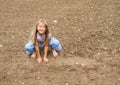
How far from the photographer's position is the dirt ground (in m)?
4.27

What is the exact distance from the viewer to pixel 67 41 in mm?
5125

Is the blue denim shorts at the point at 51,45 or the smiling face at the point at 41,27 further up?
the smiling face at the point at 41,27

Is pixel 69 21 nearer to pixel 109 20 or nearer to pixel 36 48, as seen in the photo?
pixel 109 20

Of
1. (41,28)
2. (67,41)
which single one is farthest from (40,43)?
(67,41)

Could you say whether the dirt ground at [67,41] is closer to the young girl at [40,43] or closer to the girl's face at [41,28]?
the young girl at [40,43]

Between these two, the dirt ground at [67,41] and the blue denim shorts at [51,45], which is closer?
the dirt ground at [67,41]

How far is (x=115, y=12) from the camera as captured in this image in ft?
20.4

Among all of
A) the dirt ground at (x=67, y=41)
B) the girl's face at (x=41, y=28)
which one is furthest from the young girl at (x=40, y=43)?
the dirt ground at (x=67, y=41)

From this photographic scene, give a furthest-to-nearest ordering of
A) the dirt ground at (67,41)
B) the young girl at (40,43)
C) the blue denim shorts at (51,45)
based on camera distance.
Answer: the blue denim shorts at (51,45) → the young girl at (40,43) → the dirt ground at (67,41)

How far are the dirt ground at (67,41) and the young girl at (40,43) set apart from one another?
116mm

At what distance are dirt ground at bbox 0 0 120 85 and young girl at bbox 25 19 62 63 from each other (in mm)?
116

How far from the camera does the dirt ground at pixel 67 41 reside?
168 inches

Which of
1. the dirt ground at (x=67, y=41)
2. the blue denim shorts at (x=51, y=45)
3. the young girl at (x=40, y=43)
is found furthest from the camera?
the blue denim shorts at (x=51, y=45)

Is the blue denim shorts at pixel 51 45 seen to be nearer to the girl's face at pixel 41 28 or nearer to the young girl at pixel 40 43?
the young girl at pixel 40 43
